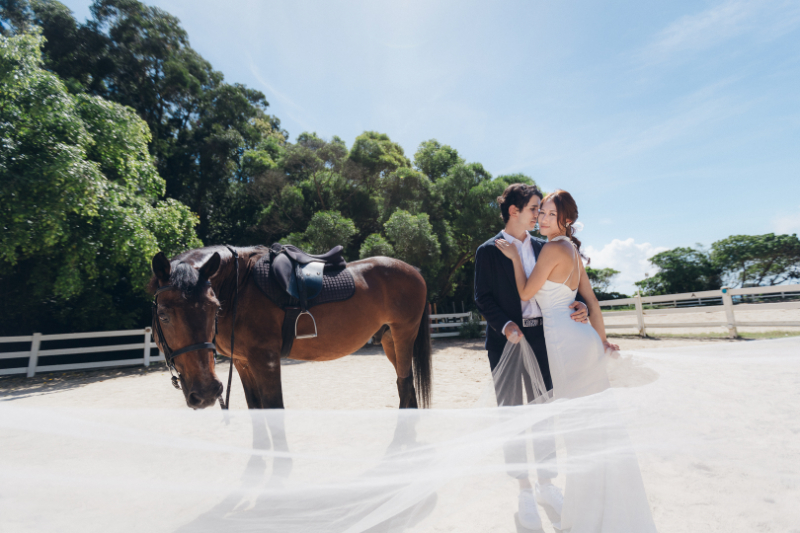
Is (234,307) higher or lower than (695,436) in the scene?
higher

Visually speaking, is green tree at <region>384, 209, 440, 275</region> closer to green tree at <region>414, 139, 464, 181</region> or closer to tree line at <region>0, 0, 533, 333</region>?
tree line at <region>0, 0, 533, 333</region>

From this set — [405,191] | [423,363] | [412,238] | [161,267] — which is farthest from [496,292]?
[405,191]

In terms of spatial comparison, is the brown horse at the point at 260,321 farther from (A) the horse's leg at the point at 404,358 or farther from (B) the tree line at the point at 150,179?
(B) the tree line at the point at 150,179

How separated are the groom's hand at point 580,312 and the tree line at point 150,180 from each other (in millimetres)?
9820

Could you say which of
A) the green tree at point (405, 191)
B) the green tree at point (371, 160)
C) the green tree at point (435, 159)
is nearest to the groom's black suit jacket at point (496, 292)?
the green tree at point (405, 191)

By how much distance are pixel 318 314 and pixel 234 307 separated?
0.61m

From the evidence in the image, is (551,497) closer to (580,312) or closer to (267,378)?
(580,312)

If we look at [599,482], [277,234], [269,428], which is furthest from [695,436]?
[277,234]

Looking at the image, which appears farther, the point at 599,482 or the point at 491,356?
the point at 491,356

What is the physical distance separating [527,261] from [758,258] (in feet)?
174

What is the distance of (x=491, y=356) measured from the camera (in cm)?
217

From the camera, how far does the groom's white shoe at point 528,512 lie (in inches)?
71.4

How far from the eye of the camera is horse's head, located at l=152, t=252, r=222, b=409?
191 centimetres

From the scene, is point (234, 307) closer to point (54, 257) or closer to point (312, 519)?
point (312, 519)
